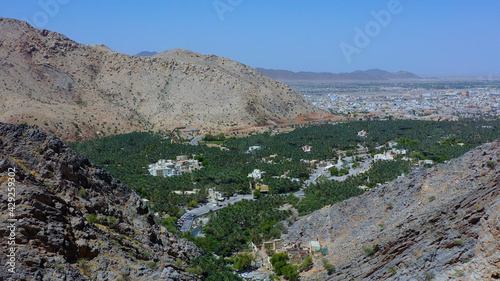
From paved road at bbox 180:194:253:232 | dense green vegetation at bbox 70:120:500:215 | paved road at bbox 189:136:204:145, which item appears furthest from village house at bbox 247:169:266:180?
paved road at bbox 189:136:204:145

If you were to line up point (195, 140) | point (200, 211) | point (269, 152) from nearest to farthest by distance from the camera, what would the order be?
point (200, 211), point (269, 152), point (195, 140)

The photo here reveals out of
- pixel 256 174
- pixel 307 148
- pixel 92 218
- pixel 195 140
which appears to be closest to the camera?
pixel 92 218

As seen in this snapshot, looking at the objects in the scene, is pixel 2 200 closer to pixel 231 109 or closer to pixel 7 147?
pixel 7 147

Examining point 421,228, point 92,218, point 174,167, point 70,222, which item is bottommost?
point 421,228

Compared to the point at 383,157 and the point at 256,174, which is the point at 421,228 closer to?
the point at 256,174

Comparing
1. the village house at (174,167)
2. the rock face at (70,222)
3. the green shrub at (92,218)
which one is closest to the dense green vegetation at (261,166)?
the village house at (174,167)

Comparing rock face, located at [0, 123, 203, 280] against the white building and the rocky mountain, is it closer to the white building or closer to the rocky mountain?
the white building

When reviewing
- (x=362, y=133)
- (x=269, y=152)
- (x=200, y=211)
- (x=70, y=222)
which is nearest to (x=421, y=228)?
(x=70, y=222)
